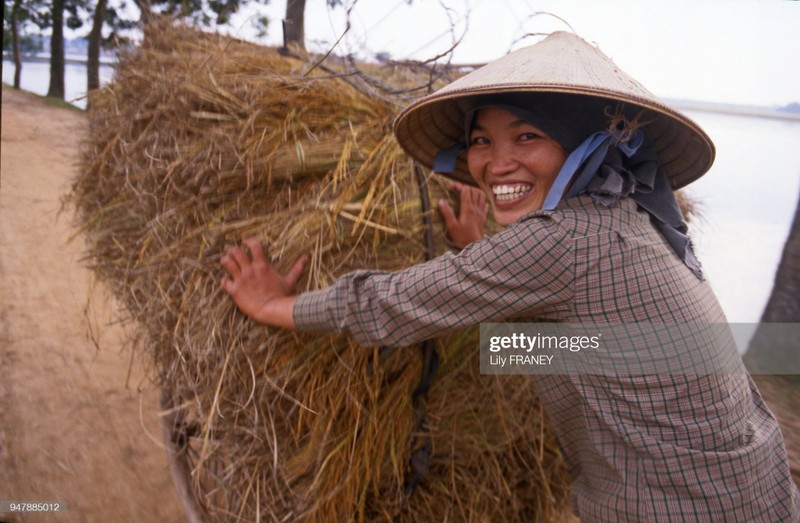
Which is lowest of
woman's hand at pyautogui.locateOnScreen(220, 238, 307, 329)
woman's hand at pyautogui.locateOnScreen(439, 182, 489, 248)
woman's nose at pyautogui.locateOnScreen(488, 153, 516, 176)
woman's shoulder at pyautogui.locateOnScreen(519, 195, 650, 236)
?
woman's hand at pyautogui.locateOnScreen(220, 238, 307, 329)

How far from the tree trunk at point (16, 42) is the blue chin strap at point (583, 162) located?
728 centimetres

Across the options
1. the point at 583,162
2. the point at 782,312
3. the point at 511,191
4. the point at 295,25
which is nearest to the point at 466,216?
the point at 511,191

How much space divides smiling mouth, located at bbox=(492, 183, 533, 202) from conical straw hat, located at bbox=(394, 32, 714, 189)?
174 mm

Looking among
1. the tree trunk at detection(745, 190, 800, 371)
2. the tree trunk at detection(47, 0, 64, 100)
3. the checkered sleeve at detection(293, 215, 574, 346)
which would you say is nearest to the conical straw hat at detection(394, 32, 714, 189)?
the checkered sleeve at detection(293, 215, 574, 346)

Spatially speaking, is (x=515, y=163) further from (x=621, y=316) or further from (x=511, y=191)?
(x=621, y=316)

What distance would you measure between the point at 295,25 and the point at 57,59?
9446 millimetres

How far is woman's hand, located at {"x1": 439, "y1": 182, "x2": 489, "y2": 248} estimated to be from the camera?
137 cm

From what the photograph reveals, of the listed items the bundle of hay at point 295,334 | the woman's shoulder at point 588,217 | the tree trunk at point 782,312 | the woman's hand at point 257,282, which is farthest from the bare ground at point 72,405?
the woman's shoulder at point 588,217

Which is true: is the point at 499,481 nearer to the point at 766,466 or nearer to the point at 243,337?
the point at 766,466

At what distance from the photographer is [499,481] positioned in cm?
157

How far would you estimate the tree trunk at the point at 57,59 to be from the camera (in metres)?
6.68

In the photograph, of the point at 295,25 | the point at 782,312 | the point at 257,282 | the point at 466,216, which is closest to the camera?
the point at 257,282

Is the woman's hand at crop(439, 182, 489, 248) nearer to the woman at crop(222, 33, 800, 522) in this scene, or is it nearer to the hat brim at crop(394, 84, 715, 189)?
the hat brim at crop(394, 84, 715, 189)

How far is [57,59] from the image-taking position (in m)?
9.49
